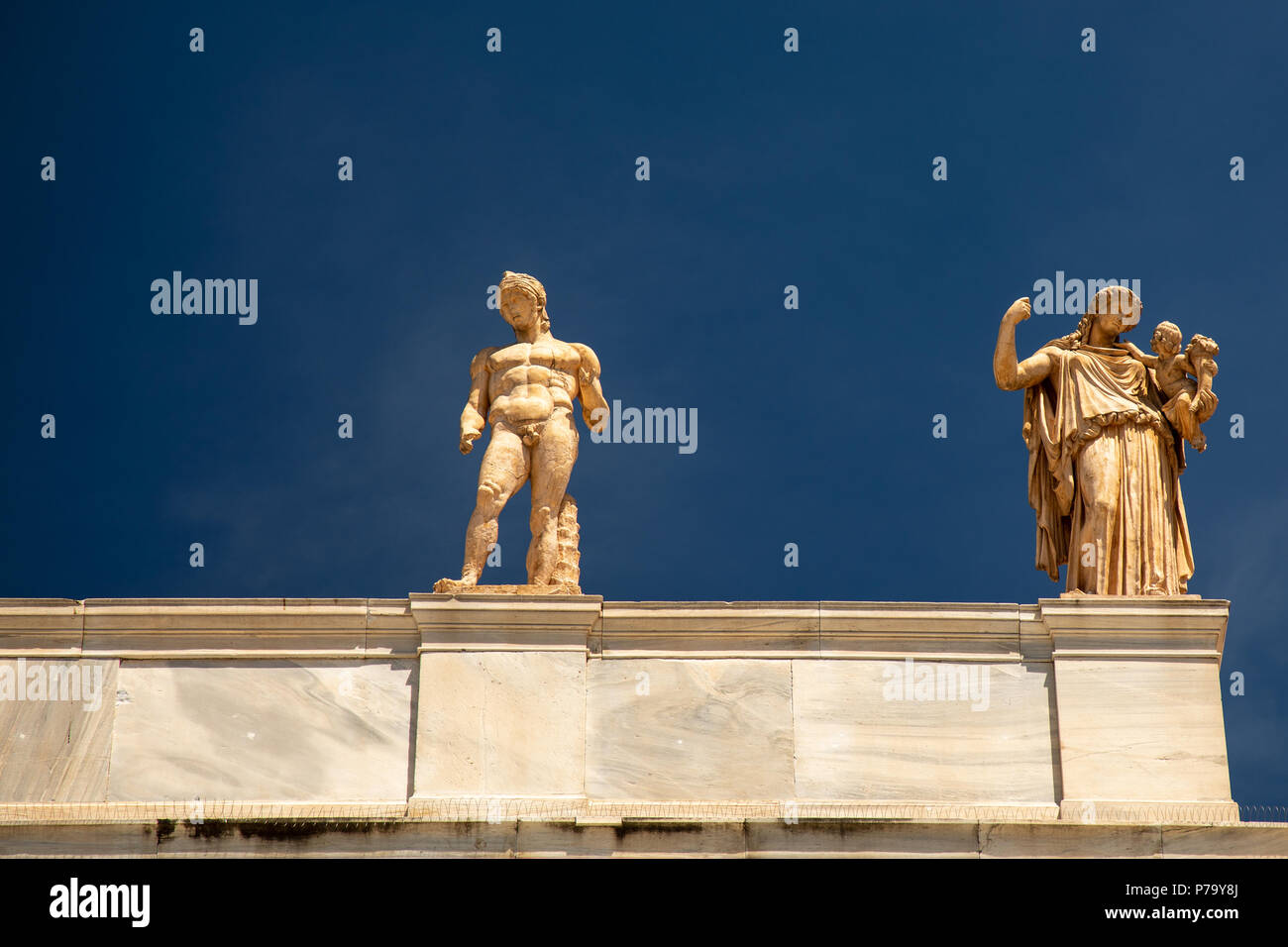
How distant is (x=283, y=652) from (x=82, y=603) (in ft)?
7.39

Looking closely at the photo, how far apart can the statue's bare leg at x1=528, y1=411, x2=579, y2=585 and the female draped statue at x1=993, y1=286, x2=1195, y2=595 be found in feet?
16.6

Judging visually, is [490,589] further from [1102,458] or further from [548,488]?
[1102,458]

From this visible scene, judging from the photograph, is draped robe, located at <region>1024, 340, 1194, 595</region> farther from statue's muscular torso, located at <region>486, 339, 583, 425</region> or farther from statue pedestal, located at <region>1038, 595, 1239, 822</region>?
statue's muscular torso, located at <region>486, 339, 583, 425</region>

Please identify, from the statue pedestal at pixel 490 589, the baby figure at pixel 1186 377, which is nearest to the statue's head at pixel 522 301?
the statue pedestal at pixel 490 589

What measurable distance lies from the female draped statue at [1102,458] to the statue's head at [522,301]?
17.4ft

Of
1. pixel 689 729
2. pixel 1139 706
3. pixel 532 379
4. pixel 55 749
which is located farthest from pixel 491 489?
Answer: pixel 1139 706

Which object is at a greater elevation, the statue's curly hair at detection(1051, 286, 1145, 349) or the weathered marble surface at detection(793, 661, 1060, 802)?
the statue's curly hair at detection(1051, 286, 1145, 349)

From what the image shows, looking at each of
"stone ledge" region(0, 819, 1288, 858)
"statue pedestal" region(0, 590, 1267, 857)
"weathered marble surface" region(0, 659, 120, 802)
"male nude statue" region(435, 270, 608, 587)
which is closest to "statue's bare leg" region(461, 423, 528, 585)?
"male nude statue" region(435, 270, 608, 587)

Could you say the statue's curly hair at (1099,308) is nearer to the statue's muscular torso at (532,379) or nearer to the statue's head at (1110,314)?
the statue's head at (1110,314)

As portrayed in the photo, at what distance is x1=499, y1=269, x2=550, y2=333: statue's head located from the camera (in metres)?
24.3

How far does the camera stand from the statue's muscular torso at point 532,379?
2358 cm
